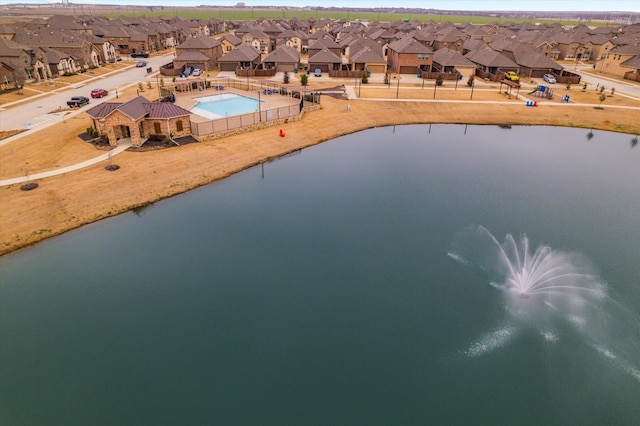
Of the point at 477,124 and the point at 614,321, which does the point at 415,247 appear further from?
the point at 477,124

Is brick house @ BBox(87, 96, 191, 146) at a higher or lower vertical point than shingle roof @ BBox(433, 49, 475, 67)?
lower

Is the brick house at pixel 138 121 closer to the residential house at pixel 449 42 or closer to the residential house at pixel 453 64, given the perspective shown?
the residential house at pixel 453 64

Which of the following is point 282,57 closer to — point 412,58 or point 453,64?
point 412,58

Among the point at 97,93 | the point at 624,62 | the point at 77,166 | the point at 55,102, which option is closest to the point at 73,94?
the point at 97,93

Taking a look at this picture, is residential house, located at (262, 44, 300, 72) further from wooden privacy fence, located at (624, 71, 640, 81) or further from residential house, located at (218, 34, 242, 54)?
wooden privacy fence, located at (624, 71, 640, 81)

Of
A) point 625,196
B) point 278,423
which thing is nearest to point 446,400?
point 278,423

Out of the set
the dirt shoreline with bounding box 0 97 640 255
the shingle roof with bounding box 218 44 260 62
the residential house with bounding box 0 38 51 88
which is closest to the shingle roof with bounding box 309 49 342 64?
the shingle roof with bounding box 218 44 260 62
